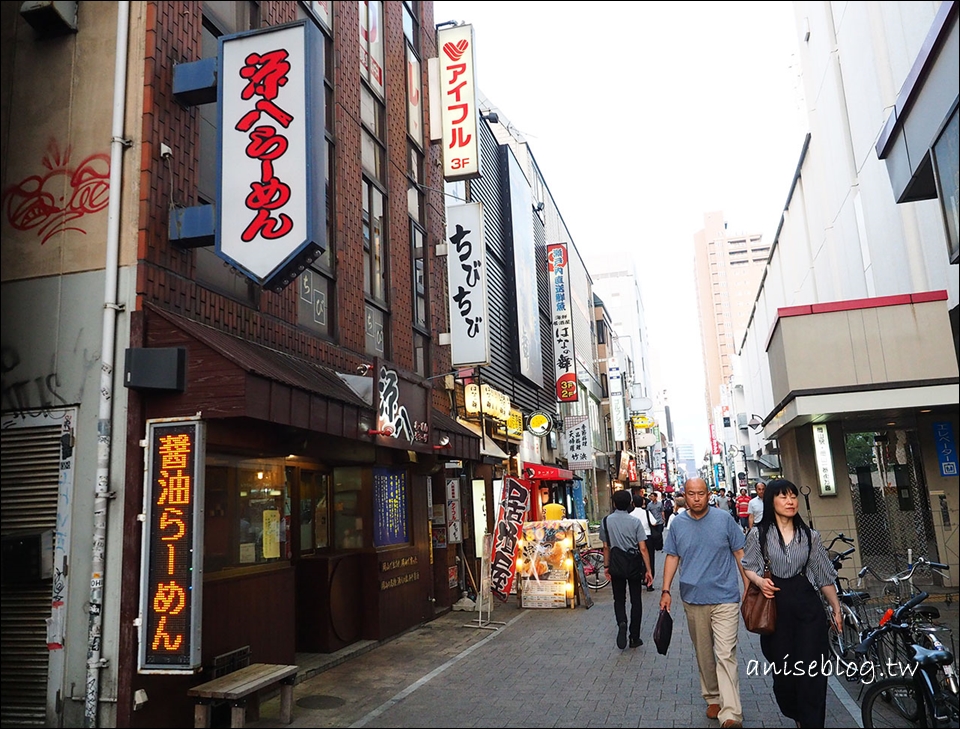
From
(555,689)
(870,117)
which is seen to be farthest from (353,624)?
(870,117)

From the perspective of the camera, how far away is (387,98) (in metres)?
14.4

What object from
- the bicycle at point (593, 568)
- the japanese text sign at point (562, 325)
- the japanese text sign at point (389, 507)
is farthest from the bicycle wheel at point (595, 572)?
the japanese text sign at point (562, 325)

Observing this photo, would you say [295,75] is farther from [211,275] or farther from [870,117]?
[870,117]

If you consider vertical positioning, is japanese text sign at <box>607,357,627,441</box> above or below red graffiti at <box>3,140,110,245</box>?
above

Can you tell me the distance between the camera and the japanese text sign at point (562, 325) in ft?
95.2

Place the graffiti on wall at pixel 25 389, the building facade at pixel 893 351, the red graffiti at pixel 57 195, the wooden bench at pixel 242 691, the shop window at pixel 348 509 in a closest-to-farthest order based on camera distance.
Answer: the wooden bench at pixel 242 691, the graffiti on wall at pixel 25 389, the red graffiti at pixel 57 195, the building facade at pixel 893 351, the shop window at pixel 348 509

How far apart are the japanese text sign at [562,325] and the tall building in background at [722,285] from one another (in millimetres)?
140560

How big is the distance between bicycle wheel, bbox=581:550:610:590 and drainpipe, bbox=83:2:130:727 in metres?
11.9

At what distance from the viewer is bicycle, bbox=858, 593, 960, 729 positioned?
5.37 m

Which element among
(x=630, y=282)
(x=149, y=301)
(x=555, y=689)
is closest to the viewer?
(x=149, y=301)

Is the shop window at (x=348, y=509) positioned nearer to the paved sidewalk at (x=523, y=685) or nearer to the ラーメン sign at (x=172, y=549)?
the paved sidewalk at (x=523, y=685)

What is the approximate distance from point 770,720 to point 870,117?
16.5 metres

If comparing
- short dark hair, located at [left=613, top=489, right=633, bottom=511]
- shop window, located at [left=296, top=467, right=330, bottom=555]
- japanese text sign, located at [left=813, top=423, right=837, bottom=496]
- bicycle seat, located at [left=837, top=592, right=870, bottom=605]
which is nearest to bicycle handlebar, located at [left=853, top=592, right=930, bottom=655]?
bicycle seat, located at [left=837, top=592, right=870, bottom=605]

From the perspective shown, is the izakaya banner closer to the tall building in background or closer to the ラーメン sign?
the ラーメン sign
